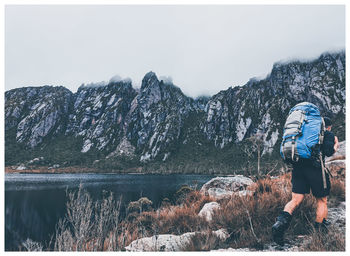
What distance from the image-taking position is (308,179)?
264 centimetres

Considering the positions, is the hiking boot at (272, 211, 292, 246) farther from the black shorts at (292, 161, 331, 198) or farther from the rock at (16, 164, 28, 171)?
the rock at (16, 164, 28, 171)

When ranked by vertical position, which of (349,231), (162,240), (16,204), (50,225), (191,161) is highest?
(349,231)

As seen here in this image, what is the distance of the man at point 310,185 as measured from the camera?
2.46 meters

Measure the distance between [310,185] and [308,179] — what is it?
0.31 feet

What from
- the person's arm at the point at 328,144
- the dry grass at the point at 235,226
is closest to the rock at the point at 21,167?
the dry grass at the point at 235,226

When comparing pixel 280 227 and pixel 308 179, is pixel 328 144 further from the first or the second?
pixel 280 227

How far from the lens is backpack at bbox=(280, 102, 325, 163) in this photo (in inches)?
99.7

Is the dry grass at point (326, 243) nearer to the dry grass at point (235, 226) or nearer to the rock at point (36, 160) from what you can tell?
the dry grass at point (235, 226)

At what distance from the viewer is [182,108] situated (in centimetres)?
18812

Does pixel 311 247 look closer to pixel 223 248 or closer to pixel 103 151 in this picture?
pixel 223 248

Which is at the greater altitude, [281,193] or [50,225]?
[281,193]
